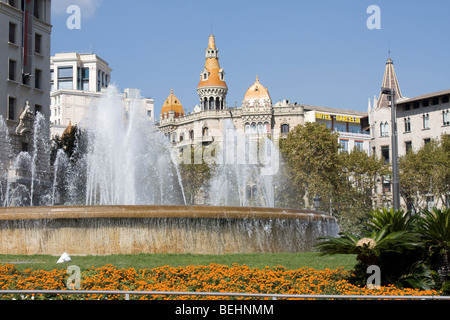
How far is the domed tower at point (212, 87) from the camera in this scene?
10812cm

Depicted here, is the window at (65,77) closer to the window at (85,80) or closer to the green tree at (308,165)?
the window at (85,80)

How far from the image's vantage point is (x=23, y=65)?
165 feet

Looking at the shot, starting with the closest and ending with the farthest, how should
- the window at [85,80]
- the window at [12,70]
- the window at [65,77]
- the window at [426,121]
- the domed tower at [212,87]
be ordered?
the window at [12,70], the window at [426,121], the domed tower at [212,87], the window at [85,80], the window at [65,77]

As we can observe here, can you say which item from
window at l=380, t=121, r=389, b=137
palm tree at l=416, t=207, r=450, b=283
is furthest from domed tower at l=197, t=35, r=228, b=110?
Result: palm tree at l=416, t=207, r=450, b=283

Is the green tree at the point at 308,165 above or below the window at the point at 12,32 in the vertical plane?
below

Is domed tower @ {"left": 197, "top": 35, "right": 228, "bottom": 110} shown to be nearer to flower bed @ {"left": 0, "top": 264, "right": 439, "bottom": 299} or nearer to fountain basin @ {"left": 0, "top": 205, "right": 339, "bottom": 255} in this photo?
fountain basin @ {"left": 0, "top": 205, "right": 339, "bottom": 255}

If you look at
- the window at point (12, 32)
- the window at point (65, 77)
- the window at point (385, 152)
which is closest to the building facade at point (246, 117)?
the window at point (385, 152)

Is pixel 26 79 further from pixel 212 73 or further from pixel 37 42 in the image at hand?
pixel 212 73

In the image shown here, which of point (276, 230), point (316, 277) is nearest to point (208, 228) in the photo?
point (276, 230)

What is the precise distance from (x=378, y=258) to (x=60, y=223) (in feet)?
30.2

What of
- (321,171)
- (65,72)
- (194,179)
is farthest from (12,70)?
(65,72)

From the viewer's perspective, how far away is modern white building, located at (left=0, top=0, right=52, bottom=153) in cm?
4816

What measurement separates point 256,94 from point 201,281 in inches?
3717
